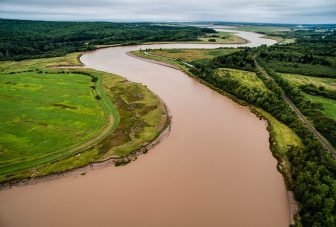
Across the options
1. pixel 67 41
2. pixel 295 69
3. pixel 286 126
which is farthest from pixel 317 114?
pixel 67 41

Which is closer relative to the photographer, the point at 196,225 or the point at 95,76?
the point at 196,225

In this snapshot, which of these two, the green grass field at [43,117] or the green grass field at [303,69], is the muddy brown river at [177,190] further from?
the green grass field at [303,69]

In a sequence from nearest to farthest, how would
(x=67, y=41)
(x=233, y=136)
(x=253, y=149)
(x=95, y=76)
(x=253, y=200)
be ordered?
(x=253, y=200), (x=253, y=149), (x=233, y=136), (x=95, y=76), (x=67, y=41)

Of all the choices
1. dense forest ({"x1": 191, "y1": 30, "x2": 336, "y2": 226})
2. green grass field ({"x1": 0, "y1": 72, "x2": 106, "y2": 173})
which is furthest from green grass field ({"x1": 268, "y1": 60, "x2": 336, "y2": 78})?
green grass field ({"x1": 0, "y1": 72, "x2": 106, "y2": 173})

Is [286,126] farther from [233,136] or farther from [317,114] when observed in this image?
[233,136]

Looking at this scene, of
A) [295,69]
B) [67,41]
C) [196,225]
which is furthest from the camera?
[67,41]
